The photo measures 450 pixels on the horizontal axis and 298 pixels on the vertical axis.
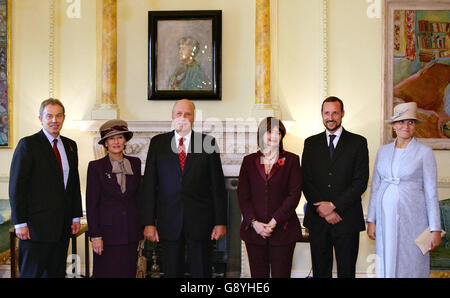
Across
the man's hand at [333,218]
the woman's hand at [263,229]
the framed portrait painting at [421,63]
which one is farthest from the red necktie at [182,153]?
the framed portrait painting at [421,63]

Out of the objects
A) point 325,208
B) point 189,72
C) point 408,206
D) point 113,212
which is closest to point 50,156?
point 113,212

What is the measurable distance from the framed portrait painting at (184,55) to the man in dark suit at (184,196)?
1.65 m

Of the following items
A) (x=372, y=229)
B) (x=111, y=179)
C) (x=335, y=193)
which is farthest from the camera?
(x=372, y=229)

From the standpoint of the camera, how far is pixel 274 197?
2783mm

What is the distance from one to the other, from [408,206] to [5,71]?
13.5 ft

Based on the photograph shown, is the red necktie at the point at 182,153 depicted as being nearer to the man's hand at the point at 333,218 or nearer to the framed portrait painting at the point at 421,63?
the man's hand at the point at 333,218

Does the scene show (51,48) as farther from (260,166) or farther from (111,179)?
(260,166)

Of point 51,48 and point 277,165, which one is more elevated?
point 51,48

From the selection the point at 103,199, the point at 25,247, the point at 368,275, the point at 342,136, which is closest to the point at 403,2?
the point at 342,136

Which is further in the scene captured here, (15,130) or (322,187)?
(15,130)

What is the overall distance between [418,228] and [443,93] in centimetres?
205

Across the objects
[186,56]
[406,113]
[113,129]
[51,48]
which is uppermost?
[51,48]

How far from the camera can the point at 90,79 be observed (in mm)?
4531

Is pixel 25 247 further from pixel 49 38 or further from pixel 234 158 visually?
pixel 49 38
